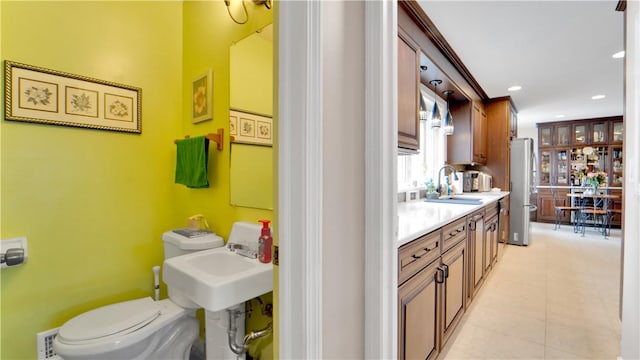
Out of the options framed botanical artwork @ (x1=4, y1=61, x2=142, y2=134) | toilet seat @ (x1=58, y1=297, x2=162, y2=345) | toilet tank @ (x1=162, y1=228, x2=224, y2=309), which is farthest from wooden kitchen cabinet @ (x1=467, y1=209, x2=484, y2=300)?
framed botanical artwork @ (x1=4, y1=61, x2=142, y2=134)

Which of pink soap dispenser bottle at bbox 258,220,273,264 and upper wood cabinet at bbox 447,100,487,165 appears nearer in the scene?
pink soap dispenser bottle at bbox 258,220,273,264

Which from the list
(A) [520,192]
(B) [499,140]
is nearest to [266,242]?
(B) [499,140]

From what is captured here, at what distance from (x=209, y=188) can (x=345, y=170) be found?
135cm

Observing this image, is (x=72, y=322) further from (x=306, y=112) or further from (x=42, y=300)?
(x=306, y=112)

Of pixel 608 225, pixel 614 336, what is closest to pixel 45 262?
pixel 614 336

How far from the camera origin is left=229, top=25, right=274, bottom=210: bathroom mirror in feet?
5.41

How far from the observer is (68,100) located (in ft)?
5.58

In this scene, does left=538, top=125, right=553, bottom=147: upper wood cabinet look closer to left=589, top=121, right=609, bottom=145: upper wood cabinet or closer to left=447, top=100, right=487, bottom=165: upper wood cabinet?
left=589, top=121, right=609, bottom=145: upper wood cabinet

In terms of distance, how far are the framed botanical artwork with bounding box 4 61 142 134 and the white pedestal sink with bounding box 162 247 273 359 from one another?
3.50 ft

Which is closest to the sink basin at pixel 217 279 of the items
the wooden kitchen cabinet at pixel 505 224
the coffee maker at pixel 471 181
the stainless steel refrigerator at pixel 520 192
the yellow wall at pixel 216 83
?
the yellow wall at pixel 216 83

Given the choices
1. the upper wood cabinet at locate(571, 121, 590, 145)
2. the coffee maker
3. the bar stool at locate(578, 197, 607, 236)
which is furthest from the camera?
the upper wood cabinet at locate(571, 121, 590, 145)

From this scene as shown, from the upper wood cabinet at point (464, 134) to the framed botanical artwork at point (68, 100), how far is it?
3.59 meters

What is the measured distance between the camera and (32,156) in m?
1.60

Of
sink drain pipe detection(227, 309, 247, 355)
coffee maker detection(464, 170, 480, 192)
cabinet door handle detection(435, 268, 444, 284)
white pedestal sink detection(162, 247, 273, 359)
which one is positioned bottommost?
sink drain pipe detection(227, 309, 247, 355)
